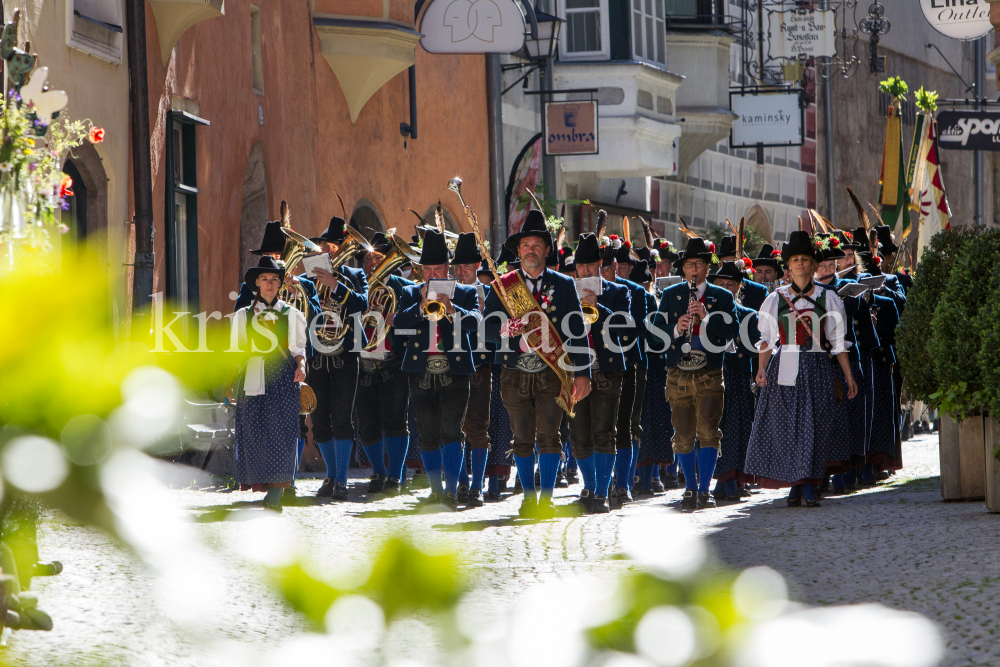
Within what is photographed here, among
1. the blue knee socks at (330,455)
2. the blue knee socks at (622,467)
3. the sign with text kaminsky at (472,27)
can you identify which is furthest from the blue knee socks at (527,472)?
the sign with text kaminsky at (472,27)

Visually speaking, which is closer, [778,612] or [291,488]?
[778,612]

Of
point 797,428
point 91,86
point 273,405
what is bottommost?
point 797,428

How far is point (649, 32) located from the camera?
92.3 feet

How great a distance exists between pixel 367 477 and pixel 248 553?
12916 millimetres

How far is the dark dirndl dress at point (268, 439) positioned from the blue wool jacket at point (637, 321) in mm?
2479

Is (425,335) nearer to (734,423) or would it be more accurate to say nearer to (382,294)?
(382,294)

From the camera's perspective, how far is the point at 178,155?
14.6 metres

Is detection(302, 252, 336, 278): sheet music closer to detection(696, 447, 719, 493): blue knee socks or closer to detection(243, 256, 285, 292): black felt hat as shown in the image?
detection(243, 256, 285, 292): black felt hat

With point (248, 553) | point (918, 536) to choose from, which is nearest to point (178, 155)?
point (918, 536)

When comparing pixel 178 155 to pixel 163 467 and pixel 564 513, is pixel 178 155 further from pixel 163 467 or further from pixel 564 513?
pixel 163 467

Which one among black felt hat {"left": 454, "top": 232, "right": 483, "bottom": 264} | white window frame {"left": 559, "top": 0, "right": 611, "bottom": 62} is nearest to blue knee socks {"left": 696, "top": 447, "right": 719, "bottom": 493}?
black felt hat {"left": 454, "top": 232, "right": 483, "bottom": 264}

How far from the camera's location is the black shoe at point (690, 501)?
10562 millimetres

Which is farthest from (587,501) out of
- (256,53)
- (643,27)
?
(643,27)

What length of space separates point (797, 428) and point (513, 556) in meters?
8.96
